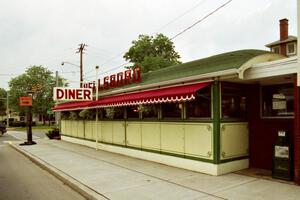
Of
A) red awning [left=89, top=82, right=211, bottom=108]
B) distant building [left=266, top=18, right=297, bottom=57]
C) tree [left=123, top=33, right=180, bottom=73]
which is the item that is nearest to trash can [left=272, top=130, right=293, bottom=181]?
red awning [left=89, top=82, right=211, bottom=108]

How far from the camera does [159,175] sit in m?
8.44

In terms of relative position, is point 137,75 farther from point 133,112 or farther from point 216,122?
point 216,122

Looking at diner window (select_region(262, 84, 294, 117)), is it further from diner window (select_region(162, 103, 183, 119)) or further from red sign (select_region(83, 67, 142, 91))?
red sign (select_region(83, 67, 142, 91))

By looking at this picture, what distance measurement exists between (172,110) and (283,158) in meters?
3.93

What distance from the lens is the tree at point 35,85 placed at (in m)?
54.7

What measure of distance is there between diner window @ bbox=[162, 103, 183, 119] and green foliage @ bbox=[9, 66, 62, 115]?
4776 cm

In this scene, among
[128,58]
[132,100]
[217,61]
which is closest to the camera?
[217,61]

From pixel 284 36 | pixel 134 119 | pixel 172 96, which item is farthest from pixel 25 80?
pixel 172 96

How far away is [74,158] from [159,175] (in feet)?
17.0

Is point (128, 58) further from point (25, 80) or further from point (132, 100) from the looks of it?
point (132, 100)

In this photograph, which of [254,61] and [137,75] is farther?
[137,75]

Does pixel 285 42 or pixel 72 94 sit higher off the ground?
pixel 285 42

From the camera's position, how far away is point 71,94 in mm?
14703

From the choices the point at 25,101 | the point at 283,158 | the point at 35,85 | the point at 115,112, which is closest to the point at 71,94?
the point at 115,112
